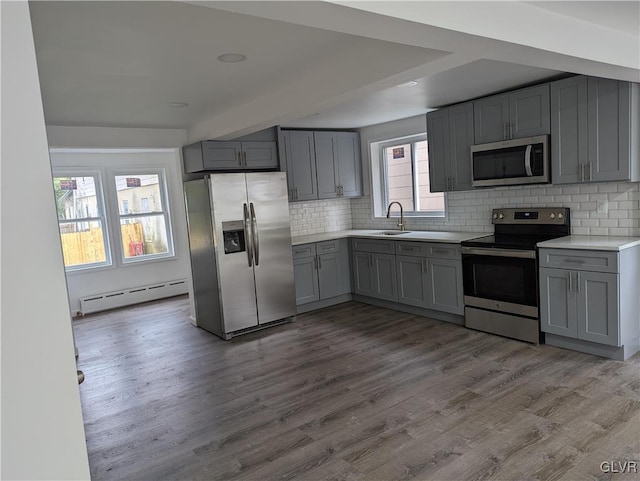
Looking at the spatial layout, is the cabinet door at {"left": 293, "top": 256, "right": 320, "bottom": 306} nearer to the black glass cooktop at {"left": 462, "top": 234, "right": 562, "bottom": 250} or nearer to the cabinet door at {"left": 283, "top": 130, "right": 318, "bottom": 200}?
the cabinet door at {"left": 283, "top": 130, "right": 318, "bottom": 200}

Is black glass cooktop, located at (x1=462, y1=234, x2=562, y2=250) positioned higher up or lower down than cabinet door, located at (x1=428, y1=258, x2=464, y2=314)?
higher up

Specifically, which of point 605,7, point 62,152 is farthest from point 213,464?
point 62,152

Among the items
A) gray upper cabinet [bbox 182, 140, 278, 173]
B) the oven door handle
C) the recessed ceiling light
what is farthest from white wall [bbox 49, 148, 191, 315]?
the oven door handle

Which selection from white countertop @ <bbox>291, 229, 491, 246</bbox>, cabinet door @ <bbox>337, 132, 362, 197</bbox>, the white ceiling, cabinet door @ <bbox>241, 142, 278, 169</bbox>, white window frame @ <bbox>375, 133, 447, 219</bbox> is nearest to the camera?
the white ceiling

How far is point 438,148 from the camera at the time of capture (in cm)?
488

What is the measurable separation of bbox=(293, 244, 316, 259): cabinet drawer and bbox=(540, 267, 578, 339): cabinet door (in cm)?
261

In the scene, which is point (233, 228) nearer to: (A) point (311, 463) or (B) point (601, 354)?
(A) point (311, 463)

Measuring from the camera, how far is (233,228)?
4805 mm

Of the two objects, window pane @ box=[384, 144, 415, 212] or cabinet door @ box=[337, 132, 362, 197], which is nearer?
window pane @ box=[384, 144, 415, 212]

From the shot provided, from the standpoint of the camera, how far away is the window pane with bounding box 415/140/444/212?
558 centimetres

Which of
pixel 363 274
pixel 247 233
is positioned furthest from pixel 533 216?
pixel 247 233

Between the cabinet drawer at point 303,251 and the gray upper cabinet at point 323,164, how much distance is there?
65 cm

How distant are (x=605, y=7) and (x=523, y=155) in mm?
1894

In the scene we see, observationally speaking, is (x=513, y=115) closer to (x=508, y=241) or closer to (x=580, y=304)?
(x=508, y=241)
